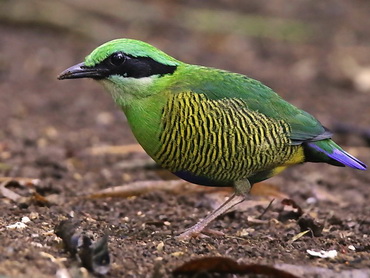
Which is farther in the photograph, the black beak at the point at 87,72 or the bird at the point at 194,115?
the black beak at the point at 87,72

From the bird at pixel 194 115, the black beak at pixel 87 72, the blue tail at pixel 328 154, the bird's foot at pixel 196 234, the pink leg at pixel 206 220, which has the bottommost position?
the bird's foot at pixel 196 234

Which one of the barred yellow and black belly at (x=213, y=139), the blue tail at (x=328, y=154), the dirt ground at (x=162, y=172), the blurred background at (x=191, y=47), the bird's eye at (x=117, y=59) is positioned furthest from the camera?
the blurred background at (x=191, y=47)

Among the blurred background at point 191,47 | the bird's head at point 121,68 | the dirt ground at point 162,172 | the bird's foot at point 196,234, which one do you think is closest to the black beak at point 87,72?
the bird's head at point 121,68

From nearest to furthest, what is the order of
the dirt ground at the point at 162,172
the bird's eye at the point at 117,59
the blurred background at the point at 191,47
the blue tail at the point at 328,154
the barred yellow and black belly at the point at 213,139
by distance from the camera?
the dirt ground at the point at 162,172
the barred yellow and black belly at the point at 213,139
the bird's eye at the point at 117,59
the blue tail at the point at 328,154
the blurred background at the point at 191,47

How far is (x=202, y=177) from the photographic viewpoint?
5.57m

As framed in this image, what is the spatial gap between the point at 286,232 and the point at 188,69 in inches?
53.7

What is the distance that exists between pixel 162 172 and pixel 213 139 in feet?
7.27

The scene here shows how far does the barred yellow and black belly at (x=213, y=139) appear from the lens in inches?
212

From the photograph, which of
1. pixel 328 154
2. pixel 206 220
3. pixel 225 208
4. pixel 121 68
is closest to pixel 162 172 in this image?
pixel 225 208

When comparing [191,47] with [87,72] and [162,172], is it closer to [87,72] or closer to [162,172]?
[162,172]

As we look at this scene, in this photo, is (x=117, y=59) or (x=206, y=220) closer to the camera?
(x=117, y=59)

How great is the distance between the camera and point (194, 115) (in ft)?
17.8

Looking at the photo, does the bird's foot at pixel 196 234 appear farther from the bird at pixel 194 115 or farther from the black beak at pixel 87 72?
the black beak at pixel 87 72

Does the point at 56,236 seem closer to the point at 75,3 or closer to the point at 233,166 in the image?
the point at 233,166
